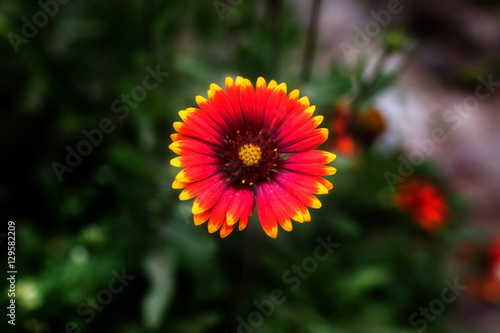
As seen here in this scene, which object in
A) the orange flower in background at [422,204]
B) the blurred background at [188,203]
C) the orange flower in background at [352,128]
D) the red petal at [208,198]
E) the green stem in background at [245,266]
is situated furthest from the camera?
the orange flower in background at [422,204]

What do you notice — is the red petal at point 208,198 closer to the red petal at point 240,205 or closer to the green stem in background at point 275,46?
the red petal at point 240,205

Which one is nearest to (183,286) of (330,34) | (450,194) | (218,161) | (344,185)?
(344,185)

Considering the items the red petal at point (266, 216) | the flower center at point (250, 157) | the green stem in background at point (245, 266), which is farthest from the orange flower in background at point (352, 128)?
the red petal at point (266, 216)

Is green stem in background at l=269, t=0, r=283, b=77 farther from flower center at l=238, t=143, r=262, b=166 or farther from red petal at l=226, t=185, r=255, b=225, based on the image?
red petal at l=226, t=185, r=255, b=225

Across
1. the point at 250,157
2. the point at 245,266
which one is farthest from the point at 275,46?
the point at 245,266

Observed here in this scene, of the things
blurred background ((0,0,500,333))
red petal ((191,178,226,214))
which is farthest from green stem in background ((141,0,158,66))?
red petal ((191,178,226,214))

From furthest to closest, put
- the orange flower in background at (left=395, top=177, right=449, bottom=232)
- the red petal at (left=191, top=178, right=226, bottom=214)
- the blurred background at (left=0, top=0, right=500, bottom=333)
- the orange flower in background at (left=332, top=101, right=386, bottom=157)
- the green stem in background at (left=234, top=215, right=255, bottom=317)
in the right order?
the orange flower in background at (left=395, top=177, right=449, bottom=232) < the orange flower in background at (left=332, top=101, right=386, bottom=157) < the blurred background at (left=0, top=0, right=500, bottom=333) < the green stem in background at (left=234, top=215, right=255, bottom=317) < the red petal at (left=191, top=178, right=226, bottom=214)

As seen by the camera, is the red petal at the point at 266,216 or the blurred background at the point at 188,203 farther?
the blurred background at the point at 188,203
